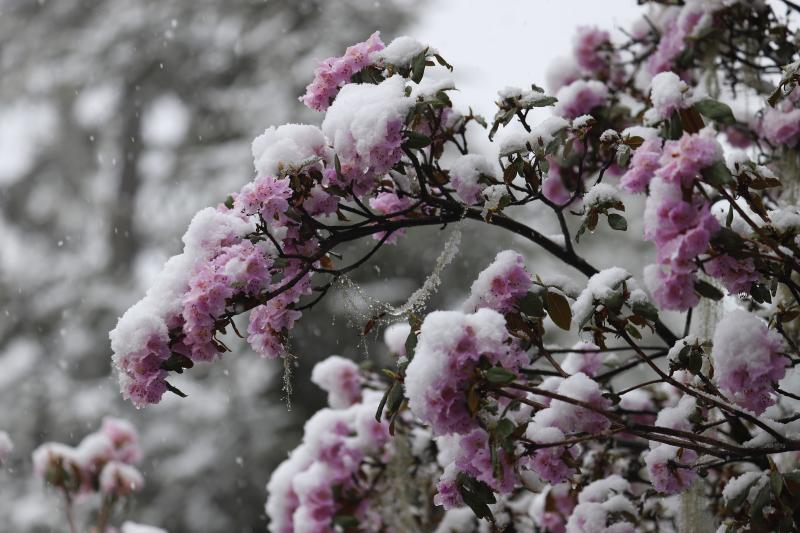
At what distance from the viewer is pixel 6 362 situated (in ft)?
19.7

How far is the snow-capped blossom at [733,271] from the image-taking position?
3.73 ft

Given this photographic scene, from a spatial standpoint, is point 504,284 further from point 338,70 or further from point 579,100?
point 579,100

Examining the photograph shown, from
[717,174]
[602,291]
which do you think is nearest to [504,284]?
[602,291]

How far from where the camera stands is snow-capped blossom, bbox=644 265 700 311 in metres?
1.09

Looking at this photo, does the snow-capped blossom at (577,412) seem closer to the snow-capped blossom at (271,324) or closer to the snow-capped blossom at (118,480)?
the snow-capped blossom at (271,324)

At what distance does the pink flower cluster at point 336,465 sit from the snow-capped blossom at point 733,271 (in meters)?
1.13

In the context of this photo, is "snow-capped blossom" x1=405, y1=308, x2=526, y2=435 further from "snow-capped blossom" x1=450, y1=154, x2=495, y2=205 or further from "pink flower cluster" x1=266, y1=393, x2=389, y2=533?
"pink flower cluster" x1=266, y1=393, x2=389, y2=533

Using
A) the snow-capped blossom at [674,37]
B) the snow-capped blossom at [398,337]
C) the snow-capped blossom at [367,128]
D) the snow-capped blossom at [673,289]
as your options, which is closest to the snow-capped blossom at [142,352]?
the snow-capped blossom at [367,128]

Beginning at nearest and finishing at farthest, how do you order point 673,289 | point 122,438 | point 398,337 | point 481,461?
1. point 673,289
2. point 481,461
3. point 398,337
4. point 122,438

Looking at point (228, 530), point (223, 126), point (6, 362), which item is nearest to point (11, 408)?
point (6, 362)

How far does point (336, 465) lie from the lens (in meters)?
2.12

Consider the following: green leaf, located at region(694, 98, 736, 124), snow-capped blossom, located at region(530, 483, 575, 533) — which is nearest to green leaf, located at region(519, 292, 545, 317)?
green leaf, located at region(694, 98, 736, 124)

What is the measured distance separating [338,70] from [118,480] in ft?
5.26

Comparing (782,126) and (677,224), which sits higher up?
(782,126)
